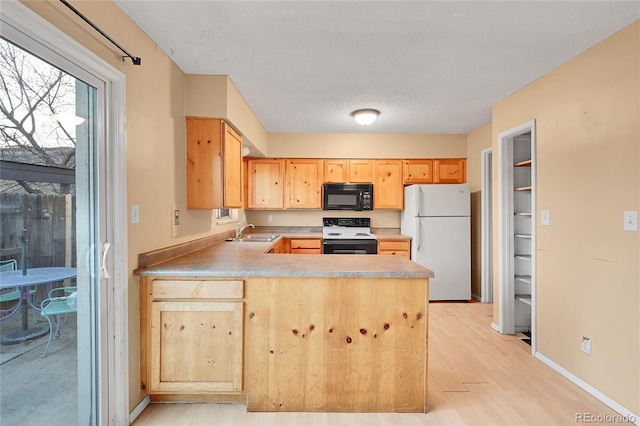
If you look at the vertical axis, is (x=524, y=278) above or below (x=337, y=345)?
above

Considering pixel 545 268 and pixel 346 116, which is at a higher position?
pixel 346 116

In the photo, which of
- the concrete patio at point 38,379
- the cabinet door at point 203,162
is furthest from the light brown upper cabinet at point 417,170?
the concrete patio at point 38,379

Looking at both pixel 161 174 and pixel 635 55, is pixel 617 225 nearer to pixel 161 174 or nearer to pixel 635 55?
pixel 635 55

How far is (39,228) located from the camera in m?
1.33

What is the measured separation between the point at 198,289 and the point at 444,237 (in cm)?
325

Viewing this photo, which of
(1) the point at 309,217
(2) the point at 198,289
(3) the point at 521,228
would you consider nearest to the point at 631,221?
(3) the point at 521,228

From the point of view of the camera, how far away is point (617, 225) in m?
1.94

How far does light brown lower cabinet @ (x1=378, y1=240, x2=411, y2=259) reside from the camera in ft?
13.8

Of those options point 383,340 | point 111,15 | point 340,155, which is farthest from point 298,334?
point 340,155

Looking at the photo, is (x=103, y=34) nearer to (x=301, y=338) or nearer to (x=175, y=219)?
(x=175, y=219)

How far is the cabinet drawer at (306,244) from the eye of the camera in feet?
14.1

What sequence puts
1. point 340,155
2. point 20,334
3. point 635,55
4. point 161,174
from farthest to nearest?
point 340,155
point 161,174
point 635,55
point 20,334

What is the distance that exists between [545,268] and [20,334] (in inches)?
130

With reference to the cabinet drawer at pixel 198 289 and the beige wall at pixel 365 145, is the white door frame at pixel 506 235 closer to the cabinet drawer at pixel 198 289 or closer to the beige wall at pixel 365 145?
the beige wall at pixel 365 145
